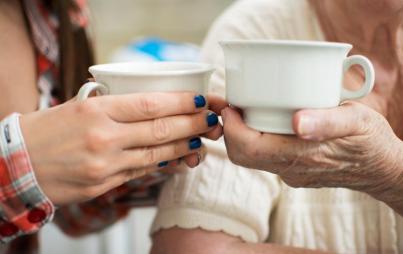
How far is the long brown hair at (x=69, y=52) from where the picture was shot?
950mm

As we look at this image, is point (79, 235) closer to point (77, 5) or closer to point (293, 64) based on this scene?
point (77, 5)

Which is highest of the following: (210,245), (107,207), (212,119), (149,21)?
(212,119)

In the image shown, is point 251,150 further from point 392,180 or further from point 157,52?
point 157,52

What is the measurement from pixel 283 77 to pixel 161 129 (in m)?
0.16

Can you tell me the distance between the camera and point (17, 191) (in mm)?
611

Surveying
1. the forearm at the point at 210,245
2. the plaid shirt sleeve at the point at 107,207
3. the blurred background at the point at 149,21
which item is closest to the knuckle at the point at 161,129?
the forearm at the point at 210,245

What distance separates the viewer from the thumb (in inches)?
19.1

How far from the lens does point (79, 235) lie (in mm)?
1102

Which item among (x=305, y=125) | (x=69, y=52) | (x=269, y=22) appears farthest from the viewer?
(x=69, y=52)

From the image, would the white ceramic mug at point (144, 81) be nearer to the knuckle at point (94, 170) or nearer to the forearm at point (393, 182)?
the knuckle at point (94, 170)

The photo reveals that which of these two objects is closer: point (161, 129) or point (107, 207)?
point (161, 129)

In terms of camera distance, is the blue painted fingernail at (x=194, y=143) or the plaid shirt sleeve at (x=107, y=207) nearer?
the blue painted fingernail at (x=194, y=143)

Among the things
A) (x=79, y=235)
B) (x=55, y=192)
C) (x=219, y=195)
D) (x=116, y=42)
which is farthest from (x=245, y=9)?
(x=116, y=42)

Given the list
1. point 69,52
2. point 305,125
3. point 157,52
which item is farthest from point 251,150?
point 157,52
